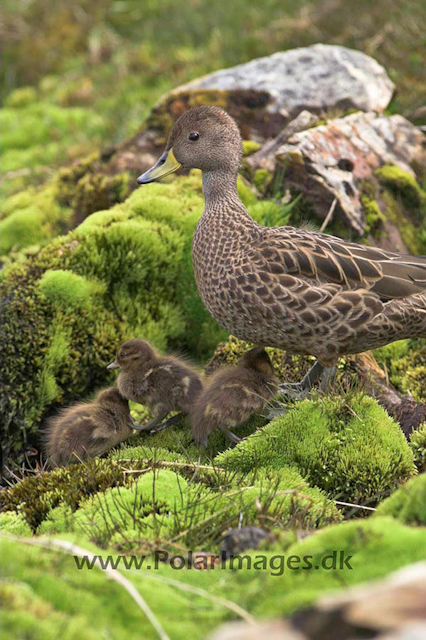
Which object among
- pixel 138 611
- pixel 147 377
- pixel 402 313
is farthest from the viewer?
pixel 147 377

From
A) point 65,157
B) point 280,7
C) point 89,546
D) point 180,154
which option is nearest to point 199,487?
point 89,546

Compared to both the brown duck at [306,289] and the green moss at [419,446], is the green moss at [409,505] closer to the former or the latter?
the green moss at [419,446]

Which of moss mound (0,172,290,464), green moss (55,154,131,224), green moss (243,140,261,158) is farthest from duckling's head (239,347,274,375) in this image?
green moss (243,140,261,158)

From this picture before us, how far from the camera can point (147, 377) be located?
5.38 meters

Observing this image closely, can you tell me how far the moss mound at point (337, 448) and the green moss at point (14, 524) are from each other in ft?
3.71

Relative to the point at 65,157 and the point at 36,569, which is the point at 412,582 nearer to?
the point at 36,569

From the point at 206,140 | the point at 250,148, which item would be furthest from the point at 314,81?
the point at 206,140

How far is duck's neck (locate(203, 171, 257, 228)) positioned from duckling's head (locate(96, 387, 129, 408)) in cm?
136

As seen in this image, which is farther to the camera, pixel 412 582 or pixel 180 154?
pixel 180 154

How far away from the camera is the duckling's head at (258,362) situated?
5.10m

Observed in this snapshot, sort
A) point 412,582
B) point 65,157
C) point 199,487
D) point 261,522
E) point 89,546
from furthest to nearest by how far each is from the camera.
Answer: 1. point 65,157
2. point 199,487
3. point 261,522
4. point 89,546
5. point 412,582

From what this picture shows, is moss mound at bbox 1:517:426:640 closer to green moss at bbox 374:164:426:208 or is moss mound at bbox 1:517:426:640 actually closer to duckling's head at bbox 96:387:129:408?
duckling's head at bbox 96:387:129:408

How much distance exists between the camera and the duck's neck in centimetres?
532

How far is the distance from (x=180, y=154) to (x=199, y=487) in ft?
8.52
